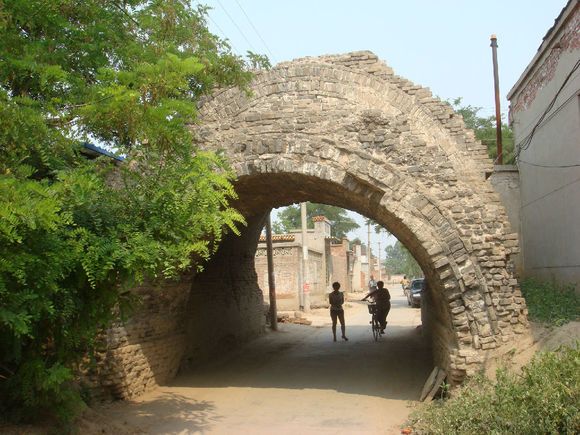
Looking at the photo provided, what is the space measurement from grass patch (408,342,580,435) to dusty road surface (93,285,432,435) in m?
0.96

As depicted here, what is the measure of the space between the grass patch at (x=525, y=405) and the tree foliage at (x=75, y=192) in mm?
3217

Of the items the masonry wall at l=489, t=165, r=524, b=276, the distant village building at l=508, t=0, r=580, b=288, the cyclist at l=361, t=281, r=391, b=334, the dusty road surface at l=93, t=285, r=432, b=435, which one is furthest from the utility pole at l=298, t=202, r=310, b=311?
the distant village building at l=508, t=0, r=580, b=288

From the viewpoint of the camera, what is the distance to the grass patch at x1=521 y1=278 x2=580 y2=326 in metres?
7.78

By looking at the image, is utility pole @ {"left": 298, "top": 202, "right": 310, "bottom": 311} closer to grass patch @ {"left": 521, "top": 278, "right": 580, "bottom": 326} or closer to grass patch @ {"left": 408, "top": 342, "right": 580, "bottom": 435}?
grass patch @ {"left": 521, "top": 278, "right": 580, "bottom": 326}

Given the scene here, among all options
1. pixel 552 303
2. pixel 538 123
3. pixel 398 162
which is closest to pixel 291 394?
pixel 398 162

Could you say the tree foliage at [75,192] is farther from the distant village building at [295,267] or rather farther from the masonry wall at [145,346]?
the distant village building at [295,267]

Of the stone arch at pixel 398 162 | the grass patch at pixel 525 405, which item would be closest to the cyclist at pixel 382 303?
the stone arch at pixel 398 162

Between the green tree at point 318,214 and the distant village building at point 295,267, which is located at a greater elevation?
the green tree at point 318,214

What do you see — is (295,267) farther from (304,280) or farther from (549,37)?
(549,37)

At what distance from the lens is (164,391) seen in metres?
9.15

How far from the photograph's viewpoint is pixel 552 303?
8.47 m

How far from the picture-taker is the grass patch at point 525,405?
486 cm

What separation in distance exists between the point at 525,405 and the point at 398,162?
389 cm

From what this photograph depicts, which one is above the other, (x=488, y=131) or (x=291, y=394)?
(x=488, y=131)
